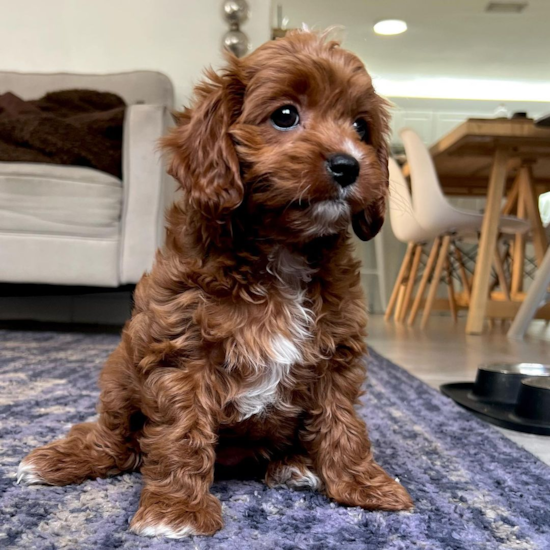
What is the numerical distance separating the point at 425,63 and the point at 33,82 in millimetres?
4616

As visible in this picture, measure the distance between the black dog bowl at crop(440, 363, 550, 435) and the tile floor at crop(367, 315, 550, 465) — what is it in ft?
0.12

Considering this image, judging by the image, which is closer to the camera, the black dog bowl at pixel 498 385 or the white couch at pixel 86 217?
the black dog bowl at pixel 498 385

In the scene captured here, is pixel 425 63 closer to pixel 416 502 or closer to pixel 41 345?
pixel 41 345

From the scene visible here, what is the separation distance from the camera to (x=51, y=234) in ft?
7.75

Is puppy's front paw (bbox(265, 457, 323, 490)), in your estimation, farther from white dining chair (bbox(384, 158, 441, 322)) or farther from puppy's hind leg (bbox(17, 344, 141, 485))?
white dining chair (bbox(384, 158, 441, 322))

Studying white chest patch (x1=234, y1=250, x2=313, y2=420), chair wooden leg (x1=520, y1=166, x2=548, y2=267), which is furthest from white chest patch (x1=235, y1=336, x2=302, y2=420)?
chair wooden leg (x1=520, y1=166, x2=548, y2=267)

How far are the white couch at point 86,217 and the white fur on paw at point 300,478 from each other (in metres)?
1.57

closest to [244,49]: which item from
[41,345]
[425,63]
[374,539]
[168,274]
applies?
[41,345]

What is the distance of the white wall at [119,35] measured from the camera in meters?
3.36

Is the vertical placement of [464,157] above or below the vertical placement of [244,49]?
below

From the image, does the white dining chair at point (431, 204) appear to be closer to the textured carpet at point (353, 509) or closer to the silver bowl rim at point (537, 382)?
the silver bowl rim at point (537, 382)

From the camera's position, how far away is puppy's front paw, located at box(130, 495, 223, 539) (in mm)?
729

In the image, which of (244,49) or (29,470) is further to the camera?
(244,49)

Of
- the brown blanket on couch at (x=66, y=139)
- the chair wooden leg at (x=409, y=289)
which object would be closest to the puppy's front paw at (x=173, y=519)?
the brown blanket on couch at (x=66, y=139)
